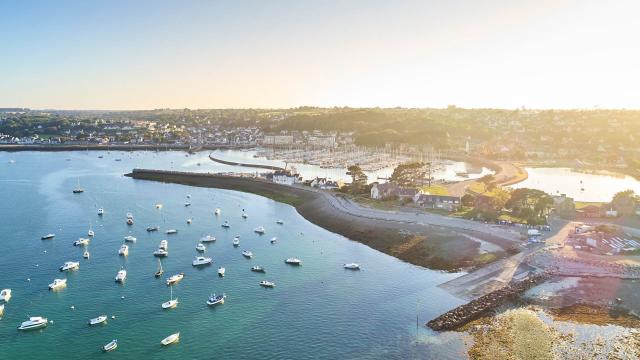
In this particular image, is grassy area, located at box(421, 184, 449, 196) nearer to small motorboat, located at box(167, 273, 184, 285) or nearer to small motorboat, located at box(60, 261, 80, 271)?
small motorboat, located at box(167, 273, 184, 285)

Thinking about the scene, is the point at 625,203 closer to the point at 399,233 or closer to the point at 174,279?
the point at 399,233

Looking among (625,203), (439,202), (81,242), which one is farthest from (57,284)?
(625,203)

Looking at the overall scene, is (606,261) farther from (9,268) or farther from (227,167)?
(227,167)

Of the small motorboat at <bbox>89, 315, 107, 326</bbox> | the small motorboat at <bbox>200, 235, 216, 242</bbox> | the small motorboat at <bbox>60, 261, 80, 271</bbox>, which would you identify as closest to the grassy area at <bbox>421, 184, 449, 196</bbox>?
the small motorboat at <bbox>200, 235, 216, 242</bbox>

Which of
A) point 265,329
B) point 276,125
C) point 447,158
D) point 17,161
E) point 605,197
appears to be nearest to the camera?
point 265,329

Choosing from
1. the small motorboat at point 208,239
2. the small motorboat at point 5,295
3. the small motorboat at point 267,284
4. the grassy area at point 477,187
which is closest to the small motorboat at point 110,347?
the small motorboat at point 5,295

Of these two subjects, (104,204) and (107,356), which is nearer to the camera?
(107,356)

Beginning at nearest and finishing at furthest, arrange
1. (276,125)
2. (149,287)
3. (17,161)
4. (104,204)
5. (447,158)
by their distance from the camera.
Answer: (149,287) → (104,204) → (17,161) → (447,158) → (276,125)

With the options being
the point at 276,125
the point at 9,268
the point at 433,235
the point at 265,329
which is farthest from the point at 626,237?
the point at 276,125
